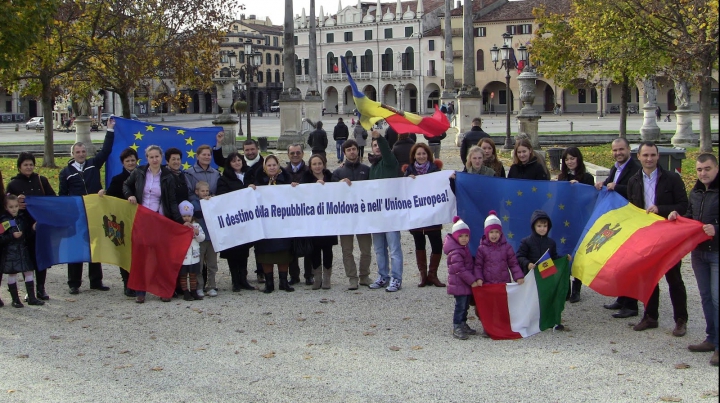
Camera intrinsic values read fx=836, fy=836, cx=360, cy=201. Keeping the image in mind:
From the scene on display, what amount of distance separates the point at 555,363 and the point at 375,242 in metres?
3.44

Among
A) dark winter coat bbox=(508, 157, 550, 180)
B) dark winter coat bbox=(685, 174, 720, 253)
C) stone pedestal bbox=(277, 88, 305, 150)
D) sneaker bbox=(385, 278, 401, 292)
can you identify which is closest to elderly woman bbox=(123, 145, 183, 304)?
sneaker bbox=(385, 278, 401, 292)

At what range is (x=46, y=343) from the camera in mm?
8070

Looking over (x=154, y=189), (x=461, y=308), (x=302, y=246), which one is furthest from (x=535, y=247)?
(x=154, y=189)

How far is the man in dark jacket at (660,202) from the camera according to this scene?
7820mm

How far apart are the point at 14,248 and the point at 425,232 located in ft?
15.3

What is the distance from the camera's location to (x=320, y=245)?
32.9 ft

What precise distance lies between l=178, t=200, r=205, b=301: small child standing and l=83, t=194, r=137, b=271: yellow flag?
68 centimetres

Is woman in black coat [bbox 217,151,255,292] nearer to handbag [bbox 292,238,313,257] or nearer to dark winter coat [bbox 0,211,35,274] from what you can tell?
handbag [bbox 292,238,313,257]

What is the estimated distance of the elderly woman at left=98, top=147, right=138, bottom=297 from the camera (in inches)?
391

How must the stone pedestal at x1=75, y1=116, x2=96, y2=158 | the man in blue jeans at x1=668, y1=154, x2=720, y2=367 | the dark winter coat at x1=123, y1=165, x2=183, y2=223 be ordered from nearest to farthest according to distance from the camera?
the man in blue jeans at x1=668, y1=154, x2=720, y2=367 < the dark winter coat at x1=123, y1=165, x2=183, y2=223 < the stone pedestal at x1=75, y1=116, x2=96, y2=158

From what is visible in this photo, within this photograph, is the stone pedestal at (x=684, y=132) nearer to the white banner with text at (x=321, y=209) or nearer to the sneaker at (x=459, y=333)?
the white banner with text at (x=321, y=209)

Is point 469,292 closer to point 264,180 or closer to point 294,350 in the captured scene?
point 294,350

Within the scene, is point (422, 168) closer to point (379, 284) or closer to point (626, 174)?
point (379, 284)

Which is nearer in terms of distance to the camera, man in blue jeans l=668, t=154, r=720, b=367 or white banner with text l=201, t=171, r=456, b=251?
man in blue jeans l=668, t=154, r=720, b=367
